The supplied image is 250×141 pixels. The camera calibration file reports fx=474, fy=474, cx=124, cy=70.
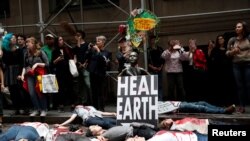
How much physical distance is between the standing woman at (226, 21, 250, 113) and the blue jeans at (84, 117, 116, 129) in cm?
250

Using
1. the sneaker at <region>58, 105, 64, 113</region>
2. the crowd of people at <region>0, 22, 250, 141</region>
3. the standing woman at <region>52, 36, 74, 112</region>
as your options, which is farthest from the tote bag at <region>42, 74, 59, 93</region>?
the sneaker at <region>58, 105, 64, 113</region>

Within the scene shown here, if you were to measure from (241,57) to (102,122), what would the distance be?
9.53ft

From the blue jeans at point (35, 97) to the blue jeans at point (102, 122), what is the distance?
5.04 ft

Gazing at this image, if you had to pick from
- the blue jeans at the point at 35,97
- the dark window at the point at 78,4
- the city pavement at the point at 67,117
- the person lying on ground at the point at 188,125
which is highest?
the dark window at the point at 78,4

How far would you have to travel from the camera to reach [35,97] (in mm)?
10227

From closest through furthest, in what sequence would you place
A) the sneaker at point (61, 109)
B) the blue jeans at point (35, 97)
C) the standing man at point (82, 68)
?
the blue jeans at point (35, 97) < the standing man at point (82, 68) < the sneaker at point (61, 109)

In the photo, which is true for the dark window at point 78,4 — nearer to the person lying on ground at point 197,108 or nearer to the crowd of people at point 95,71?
the crowd of people at point 95,71

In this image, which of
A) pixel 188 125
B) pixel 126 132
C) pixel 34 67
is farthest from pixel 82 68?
pixel 188 125

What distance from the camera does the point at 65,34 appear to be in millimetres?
13688

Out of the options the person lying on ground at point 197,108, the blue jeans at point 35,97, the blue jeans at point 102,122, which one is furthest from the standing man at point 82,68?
the person lying on ground at point 197,108

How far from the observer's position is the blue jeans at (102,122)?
348 inches

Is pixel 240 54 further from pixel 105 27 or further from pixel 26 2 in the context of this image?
pixel 26 2

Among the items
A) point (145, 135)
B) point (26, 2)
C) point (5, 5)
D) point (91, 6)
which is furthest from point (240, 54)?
point (5, 5)

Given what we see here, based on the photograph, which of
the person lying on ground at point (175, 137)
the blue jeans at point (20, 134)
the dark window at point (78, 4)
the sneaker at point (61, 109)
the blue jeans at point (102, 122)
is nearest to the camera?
the person lying on ground at point (175, 137)
